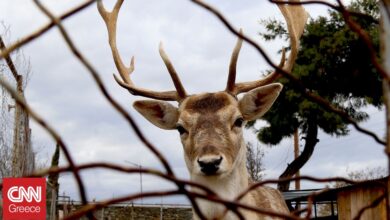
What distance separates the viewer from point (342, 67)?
17.8m

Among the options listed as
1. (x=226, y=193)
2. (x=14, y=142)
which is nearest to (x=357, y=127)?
(x=226, y=193)

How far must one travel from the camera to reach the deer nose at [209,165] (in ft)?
12.3

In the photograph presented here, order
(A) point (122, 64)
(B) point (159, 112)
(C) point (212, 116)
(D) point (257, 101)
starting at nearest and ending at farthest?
1. (C) point (212, 116)
2. (D) point (257, 101)
3. (B) point (159, 112)
4. (A) point (122, 64)

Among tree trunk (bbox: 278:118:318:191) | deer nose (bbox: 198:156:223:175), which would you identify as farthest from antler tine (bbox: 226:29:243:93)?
tree trunk (bbox: 278:118:318:191)

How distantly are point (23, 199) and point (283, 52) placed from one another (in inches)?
245

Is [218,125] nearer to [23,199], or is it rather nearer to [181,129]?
[181,129]

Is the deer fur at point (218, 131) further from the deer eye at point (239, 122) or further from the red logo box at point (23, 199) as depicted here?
the red logo box at point (23, 199)

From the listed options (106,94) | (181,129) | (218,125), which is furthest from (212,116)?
(106,94)

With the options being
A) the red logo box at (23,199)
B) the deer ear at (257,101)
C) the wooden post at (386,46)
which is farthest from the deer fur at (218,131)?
the red logo box at (23,199)

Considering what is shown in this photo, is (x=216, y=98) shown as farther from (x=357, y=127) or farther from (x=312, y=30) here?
(x=312, y=30)

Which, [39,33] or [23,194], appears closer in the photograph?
[39,33]

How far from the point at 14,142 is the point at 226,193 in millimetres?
7804

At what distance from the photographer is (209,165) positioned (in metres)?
3.77

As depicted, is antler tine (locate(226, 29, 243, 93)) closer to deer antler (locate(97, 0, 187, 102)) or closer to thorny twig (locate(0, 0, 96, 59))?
deer antler (locate(97, 0, 187, 102))
